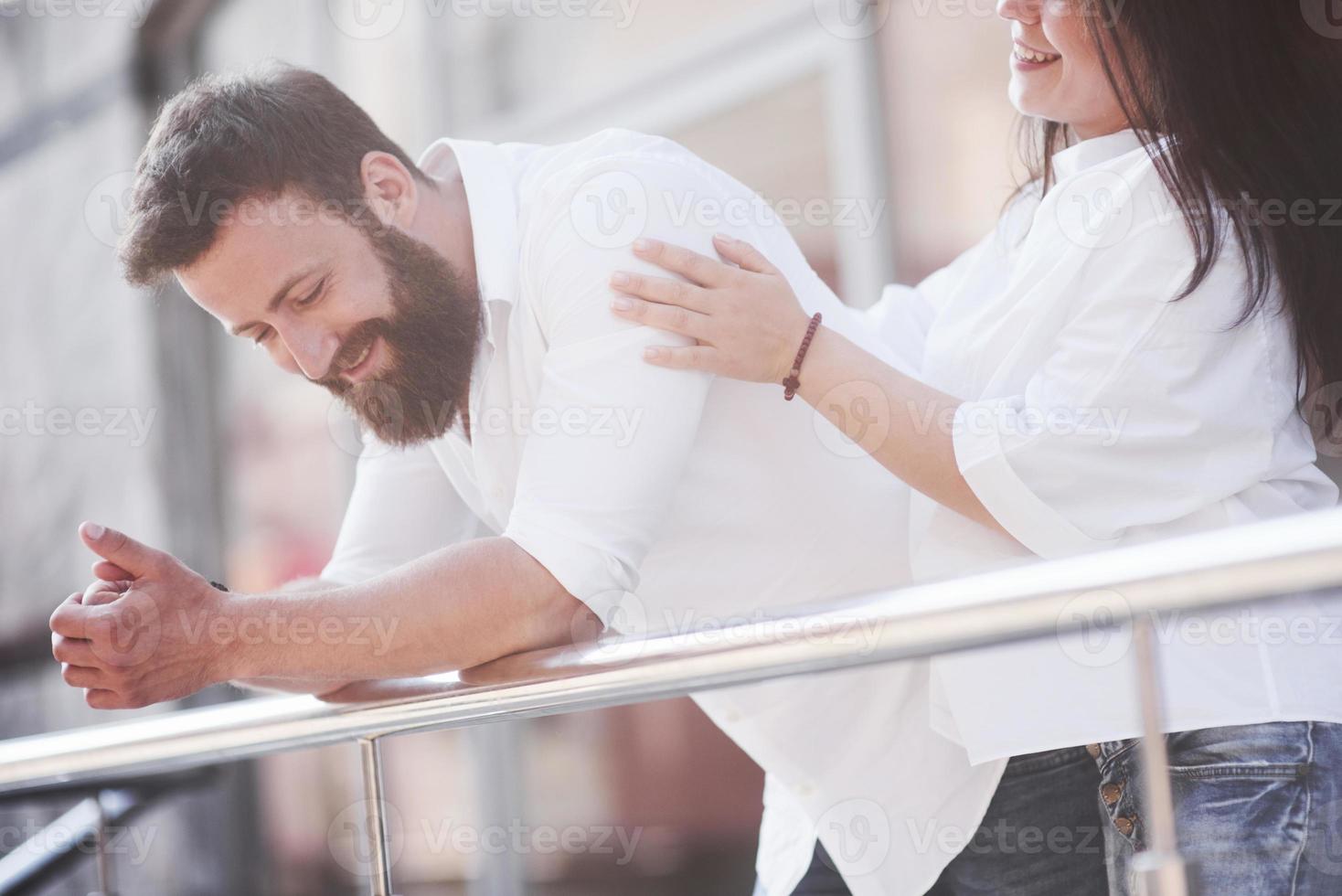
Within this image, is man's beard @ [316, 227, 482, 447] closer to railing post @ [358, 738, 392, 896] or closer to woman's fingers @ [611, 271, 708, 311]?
woman's fingers @ [611, 271, 708, 311]

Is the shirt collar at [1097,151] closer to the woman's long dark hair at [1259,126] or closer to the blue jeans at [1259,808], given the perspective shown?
the woman's long dark hair at [1259,126]

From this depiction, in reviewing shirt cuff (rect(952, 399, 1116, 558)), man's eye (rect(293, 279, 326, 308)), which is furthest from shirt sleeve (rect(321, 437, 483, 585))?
Result: shirt cuff (rect(952, 399, 1116, 558))

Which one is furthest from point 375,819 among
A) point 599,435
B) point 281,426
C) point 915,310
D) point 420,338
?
point 281,426

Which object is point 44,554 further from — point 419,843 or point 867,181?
point 867,181

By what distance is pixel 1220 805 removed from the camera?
1.02 m

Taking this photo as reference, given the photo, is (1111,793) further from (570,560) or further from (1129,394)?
(570,560)

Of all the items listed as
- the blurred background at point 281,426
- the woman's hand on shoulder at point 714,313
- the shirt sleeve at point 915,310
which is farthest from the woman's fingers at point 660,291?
the blurred background at point 281,426

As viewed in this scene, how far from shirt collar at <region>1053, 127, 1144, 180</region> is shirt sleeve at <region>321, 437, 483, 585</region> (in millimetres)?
768

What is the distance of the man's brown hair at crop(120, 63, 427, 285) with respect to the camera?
1.27 meters

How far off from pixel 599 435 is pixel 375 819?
0.39 m

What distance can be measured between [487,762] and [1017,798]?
9.11 feet

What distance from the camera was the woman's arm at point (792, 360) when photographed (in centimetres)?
112

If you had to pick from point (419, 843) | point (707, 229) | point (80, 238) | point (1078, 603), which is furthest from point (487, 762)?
point (1078, 603)

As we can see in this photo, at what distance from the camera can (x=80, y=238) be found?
3.83 metres
